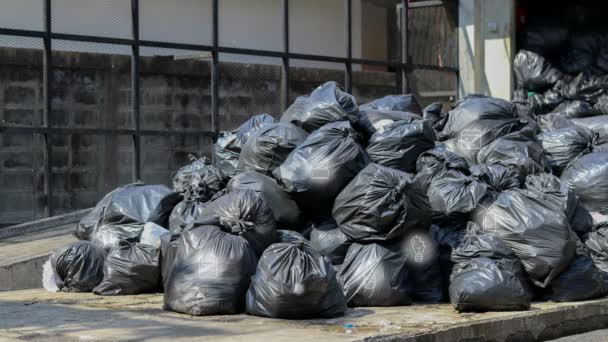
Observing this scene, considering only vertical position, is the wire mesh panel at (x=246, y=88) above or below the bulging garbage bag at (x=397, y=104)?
above

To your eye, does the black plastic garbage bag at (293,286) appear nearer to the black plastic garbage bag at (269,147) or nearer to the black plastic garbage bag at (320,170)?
the black plastic garbage bag at (320,170)

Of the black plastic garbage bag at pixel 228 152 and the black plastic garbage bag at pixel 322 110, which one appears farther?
the black plastic garbage bag at pixel 228 152

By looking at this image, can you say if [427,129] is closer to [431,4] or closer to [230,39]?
[230,39]

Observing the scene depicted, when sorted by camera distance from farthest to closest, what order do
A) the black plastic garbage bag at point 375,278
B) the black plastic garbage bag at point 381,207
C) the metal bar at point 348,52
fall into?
1. the metal bar at point 348,52
2. the black plastic garbage bag at point 381,207
3. the black plastic garbage bag at point 375,278

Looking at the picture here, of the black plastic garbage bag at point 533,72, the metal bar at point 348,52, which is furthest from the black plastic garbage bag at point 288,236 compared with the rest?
the black plastic garbage bag at point 533,72

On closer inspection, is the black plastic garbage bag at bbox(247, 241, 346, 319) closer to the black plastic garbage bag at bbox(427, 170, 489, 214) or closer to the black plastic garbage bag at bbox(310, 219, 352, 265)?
the black plastic garbage bag at bbox(310, 219, 352, 265)

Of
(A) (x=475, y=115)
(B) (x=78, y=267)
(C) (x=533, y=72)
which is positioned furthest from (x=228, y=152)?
(C) (x=533, y=72)

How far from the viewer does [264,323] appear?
4914 mm

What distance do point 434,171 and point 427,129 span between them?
17.0 inches

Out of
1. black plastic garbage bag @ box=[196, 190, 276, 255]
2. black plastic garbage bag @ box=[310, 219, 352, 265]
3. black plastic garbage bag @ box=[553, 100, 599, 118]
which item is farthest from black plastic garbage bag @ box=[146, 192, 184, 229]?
black plastic garbage bag @ box=[553, 100, 599, 118]

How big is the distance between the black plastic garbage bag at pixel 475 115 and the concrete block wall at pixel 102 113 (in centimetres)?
233

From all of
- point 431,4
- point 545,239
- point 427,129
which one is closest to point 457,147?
point 427,129

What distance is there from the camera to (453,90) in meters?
12.3

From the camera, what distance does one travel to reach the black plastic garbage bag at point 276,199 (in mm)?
6285
